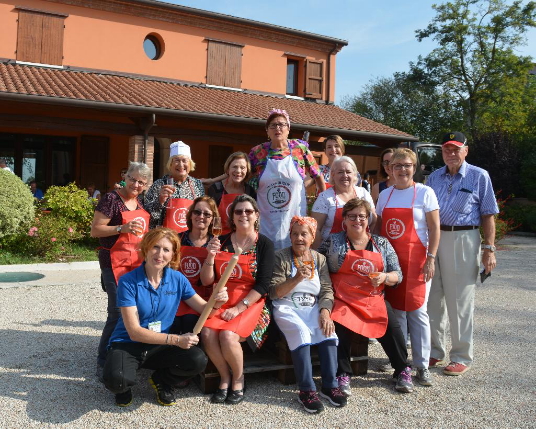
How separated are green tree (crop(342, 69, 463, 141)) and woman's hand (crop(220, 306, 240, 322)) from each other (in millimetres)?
31325

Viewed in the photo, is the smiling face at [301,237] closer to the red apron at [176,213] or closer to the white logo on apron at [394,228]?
the white logo on apron at [394,228]

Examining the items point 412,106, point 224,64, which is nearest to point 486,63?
point 412,106

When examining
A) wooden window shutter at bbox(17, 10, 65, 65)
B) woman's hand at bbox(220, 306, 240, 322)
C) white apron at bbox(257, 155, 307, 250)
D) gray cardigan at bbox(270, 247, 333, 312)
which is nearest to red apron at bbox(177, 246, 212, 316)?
woman's hand at bbox(220, 306, 240, 322)

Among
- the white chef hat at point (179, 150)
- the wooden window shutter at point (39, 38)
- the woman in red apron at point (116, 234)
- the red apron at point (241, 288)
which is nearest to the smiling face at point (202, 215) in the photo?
the red apron at point (241, 288)

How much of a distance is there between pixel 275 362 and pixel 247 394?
377mm

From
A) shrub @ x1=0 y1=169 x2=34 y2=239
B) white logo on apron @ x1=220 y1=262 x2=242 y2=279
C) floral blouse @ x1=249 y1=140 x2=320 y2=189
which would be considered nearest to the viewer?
white logo on apron @ x1=220 y1=262 x2=242 y2=279

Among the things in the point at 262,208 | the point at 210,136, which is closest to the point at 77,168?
the point at 210,136

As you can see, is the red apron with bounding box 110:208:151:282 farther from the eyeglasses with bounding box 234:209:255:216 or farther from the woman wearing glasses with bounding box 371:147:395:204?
the woman wearing glasses with bounding box 371:147:395:204

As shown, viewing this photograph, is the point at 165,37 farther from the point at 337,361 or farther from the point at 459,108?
the point at 459,108

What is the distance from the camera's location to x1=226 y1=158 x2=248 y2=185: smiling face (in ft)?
13.4

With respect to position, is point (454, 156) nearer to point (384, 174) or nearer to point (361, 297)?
point (384, 174)

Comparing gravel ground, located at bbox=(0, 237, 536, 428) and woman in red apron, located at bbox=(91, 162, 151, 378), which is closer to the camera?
gravel ground, located at bbox=(0, 237, 536, 428)

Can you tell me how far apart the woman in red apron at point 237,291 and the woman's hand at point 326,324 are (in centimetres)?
44

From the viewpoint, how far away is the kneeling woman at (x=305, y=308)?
3.46 m
